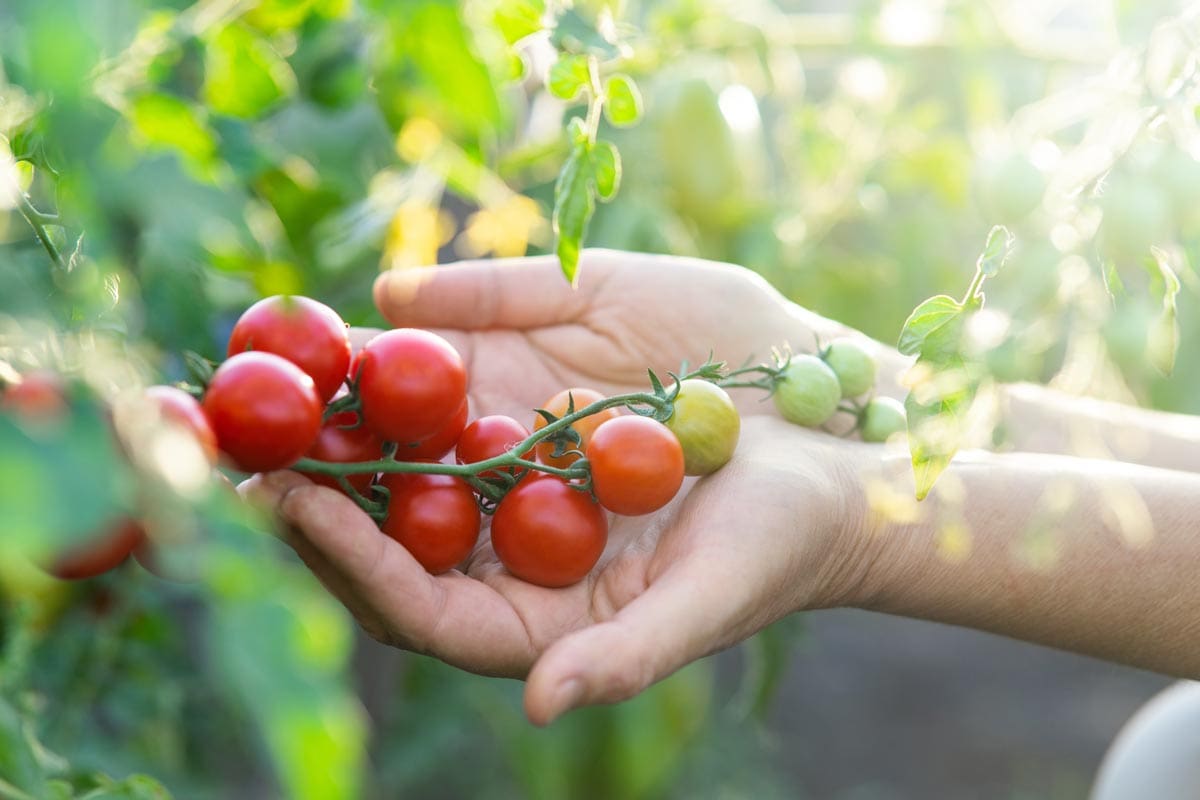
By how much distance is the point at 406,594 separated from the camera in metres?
0.78

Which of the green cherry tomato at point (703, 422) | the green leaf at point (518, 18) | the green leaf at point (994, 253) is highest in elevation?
the green leaf at point (518, 18)

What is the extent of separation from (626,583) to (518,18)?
1.44 ft

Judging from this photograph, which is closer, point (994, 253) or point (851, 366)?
point (994, 253)

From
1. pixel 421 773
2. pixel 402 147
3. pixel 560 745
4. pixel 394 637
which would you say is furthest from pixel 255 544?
pixel 421 773

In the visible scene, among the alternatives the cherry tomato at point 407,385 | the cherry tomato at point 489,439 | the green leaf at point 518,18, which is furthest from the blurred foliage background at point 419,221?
the cherry tomato at point 489,439

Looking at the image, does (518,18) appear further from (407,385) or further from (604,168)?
(407,385)

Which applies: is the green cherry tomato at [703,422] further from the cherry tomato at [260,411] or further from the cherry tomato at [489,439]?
the cherry tomato at [260,411]

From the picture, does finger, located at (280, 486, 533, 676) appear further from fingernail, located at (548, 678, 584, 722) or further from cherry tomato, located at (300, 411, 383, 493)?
fingernail, located at (548, 678, 584, 722)

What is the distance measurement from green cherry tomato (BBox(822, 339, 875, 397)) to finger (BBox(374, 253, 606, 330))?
0.95 ft

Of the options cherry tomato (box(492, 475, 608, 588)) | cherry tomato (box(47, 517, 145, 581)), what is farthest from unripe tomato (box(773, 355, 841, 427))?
cherry tomato (box(47, 517, 145, 581))

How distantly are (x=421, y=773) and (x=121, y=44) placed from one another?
1.73m

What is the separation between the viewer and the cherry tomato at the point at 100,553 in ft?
1.94

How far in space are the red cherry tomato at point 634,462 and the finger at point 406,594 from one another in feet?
0.41

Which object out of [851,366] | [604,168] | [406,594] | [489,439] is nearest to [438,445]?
[489,439]
